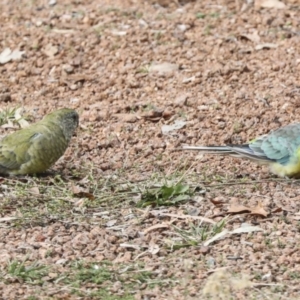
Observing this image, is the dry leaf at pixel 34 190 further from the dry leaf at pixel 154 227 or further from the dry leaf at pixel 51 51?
the dry leaf at pixel 51 51

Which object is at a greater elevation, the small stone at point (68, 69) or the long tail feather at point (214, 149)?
the long tail feather at point (214, 149)

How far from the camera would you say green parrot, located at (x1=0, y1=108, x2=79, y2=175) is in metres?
7.56

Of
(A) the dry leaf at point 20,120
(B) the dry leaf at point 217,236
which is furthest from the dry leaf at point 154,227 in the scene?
(A) the dry leaf at point 20,120

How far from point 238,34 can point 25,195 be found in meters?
3.87

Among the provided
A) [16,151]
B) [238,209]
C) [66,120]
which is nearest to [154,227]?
[238,209]

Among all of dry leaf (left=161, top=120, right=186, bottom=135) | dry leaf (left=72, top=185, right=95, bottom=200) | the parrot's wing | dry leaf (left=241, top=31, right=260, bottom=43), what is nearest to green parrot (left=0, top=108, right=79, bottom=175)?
the parrot's wing

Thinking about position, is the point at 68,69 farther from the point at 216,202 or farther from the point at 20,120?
the point at 216,202

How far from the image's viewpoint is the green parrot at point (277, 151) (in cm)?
764

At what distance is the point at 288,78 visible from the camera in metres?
9.35

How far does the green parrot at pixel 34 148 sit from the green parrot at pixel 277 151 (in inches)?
42.6

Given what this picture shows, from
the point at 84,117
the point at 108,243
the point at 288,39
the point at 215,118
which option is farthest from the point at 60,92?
the point at 108,243

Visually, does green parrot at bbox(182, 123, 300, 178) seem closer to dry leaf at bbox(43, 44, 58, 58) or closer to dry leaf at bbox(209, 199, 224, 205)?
dry leaf at bbox(209, 199, 224, 205)

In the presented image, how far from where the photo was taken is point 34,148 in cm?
758

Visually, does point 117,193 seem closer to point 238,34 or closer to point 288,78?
point 288,78
